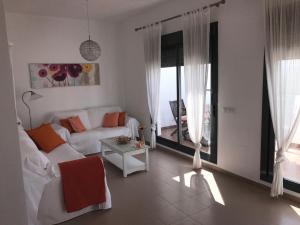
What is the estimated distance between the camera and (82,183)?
2.67m

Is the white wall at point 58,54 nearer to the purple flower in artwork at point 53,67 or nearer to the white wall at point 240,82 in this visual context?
the purple flower in artwork at point 53,67

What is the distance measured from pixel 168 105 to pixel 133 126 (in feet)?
3.14

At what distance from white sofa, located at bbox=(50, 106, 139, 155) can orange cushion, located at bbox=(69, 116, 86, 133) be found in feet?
0.41

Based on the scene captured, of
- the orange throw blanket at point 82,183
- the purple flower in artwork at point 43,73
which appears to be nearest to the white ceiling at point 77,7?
the purple flower in artwork at point 43,73

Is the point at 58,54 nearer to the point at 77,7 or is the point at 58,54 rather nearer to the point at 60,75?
the point at 60,75

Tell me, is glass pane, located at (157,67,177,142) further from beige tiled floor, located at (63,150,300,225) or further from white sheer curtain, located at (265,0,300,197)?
white sheer curtain, located at (265,0,300,197)

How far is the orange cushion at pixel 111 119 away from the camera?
17.4 ft

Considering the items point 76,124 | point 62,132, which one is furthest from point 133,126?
point 62,132

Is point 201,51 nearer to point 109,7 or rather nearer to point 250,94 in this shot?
point 250,94

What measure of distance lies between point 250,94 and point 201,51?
0.97 metres

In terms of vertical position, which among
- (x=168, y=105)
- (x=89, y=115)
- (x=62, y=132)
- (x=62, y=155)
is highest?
(x=168, y=105)

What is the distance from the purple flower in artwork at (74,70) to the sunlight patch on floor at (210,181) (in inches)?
128

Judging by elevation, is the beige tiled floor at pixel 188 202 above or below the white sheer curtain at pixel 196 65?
below

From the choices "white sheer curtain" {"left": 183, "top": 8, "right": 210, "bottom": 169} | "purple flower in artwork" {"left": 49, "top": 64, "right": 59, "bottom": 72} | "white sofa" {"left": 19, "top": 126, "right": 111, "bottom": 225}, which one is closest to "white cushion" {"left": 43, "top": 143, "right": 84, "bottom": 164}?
"white sofa" {"left": 19, "top": 126, "right": 111, "bottom": 225}
